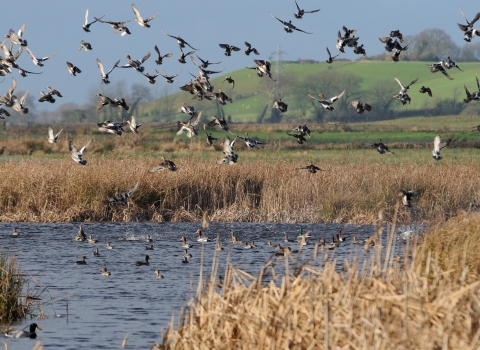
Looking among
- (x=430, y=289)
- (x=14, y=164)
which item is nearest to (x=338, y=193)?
(x=14, y=164)

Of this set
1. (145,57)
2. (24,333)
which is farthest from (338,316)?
(145,57)

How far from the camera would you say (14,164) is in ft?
102

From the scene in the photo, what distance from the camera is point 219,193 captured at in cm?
2931

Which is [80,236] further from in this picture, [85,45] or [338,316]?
[338,316]

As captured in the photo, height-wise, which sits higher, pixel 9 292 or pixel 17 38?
pixel 17 38

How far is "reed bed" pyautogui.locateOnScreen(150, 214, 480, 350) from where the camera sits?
8.13 metres

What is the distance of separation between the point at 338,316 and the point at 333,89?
15598 cm

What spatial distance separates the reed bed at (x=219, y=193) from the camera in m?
28.4

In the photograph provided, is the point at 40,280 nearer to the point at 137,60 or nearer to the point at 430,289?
the point at 137,60

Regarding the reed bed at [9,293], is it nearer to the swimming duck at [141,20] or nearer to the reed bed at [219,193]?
the swimming duck at [141,20]

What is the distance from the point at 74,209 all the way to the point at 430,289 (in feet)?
65.4

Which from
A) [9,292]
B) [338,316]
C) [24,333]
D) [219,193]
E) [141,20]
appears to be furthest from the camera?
[219,193]

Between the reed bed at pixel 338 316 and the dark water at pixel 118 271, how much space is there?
21.1 inches

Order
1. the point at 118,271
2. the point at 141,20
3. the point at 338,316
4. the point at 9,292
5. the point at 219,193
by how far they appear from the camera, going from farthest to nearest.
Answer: the point at 219,193 → the point at 141,20 → the point at 118,271 → the point at 9,292 → the point at 338,316
